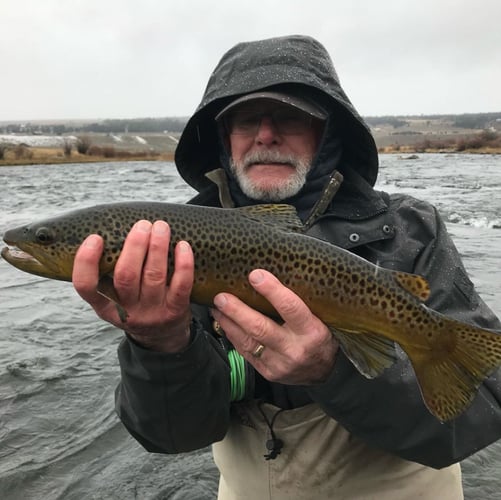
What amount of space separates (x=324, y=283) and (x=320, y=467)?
105cm

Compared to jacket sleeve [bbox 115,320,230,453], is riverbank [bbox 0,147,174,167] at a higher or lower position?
lower

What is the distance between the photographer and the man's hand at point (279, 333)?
7.28 ft

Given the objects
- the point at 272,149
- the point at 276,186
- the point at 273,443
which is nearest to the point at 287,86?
the point at 272,149

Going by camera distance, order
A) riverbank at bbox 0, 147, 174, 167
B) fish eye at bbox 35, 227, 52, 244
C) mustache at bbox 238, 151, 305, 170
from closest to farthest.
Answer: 1. fish eye at bbox 35, 227, 52, 244
2. mustache at bbox 238, 151, 305, 170
3. riverbank at bbox 0, 147, 174, 167

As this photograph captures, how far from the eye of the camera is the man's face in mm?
3321

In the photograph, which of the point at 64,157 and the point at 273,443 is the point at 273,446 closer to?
the point at 273,443

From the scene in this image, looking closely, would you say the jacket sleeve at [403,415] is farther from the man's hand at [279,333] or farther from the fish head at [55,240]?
the fish head at [55,240]

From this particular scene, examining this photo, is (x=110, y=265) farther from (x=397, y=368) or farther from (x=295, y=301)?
(x=397, y=368)

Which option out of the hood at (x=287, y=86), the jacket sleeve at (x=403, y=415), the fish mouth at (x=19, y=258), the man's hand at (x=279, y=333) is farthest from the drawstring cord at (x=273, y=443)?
the hood at (x=287, y=86)

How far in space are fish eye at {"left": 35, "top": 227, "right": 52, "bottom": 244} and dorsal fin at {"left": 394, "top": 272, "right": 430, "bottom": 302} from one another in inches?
59.5

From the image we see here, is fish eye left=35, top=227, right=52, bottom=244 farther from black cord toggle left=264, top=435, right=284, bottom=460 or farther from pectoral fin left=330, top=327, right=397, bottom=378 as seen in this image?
black cord toggle left=264, top=435, right=284, bottom=460

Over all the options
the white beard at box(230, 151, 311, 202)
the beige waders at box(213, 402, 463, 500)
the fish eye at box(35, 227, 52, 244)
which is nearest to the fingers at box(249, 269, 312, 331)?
the beige waders at box(213, 402, 463, 500)

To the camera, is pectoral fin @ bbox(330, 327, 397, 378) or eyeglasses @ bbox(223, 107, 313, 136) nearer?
pectoral fin @ bbox(330, 327, 397, 378)

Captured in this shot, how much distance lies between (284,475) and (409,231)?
1.41 metres
